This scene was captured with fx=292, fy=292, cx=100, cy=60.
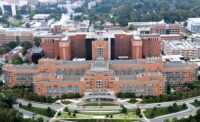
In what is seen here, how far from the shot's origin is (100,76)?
167ft

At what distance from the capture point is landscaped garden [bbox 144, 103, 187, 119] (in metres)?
43.7

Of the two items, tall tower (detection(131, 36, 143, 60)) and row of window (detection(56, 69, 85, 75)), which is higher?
tall tower (detection(131, 36, 143, 60))

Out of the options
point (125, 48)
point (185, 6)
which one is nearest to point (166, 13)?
point (185, 6)

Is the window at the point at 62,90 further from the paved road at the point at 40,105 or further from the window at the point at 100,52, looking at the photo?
the window at the point at 100,52

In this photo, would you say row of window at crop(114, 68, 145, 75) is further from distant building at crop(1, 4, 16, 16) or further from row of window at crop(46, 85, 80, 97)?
distant building at crop(1, 4, 16, 16)

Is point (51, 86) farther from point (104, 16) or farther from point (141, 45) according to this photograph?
point (104, 16)

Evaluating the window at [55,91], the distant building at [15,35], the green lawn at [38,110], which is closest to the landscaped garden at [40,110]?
the green lawn at [38,110]

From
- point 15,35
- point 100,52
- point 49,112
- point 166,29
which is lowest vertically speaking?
point 49,112

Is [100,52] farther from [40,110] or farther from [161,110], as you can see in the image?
[161,110]

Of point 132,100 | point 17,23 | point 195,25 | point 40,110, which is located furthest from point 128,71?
point 17,23

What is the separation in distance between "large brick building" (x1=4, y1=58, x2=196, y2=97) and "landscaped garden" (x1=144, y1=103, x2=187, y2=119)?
556 cm

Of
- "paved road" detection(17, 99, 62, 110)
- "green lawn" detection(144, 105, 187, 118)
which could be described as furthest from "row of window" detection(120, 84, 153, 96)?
"paved road" detection(17, 99, 62, 110)

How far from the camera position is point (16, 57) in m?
70.7

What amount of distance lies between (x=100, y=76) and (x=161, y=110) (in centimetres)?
1212
